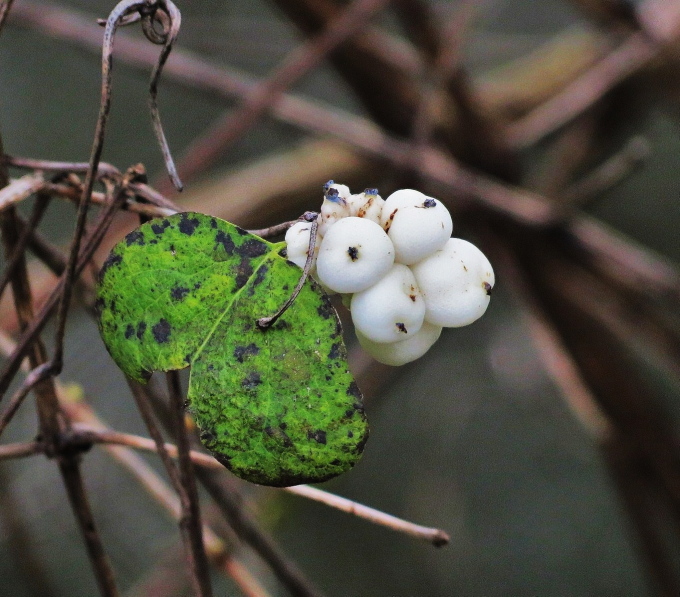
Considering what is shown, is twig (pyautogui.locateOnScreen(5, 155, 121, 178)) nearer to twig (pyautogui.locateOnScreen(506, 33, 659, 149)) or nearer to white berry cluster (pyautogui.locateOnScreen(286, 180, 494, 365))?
white berry cluster (pyautogui.locateOnScreen(286, 180, 494, 365))

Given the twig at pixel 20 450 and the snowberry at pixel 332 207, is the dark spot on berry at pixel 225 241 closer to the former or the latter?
the snowberry at pixel 332 207

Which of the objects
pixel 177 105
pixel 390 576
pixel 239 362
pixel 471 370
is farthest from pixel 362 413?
pixel 177 105

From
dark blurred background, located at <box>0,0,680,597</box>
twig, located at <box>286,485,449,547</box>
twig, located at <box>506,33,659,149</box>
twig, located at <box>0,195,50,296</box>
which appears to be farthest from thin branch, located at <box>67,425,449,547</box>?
twig, located at <box>506,33,659,149</box>

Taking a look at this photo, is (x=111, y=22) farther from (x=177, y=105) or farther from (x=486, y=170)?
(x=177, y=105)

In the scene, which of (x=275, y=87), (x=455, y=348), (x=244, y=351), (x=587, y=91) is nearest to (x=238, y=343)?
(x=244, y=351)

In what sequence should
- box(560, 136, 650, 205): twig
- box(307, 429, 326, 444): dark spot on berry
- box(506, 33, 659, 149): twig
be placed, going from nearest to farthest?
1. box(307, 429, 326, 444): dark spot on berry
2. box(560, 136, 650, 205): twig
3. box(506, 33, 659, 149): twig

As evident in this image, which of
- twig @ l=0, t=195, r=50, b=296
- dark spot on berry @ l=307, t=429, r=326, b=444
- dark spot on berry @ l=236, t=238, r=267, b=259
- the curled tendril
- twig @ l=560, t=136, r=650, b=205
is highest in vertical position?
twig @ l=560, t=136, r=650, b=205

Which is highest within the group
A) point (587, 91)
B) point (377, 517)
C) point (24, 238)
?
point (587, 91)

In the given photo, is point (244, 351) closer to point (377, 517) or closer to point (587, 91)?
point (377, 517)
